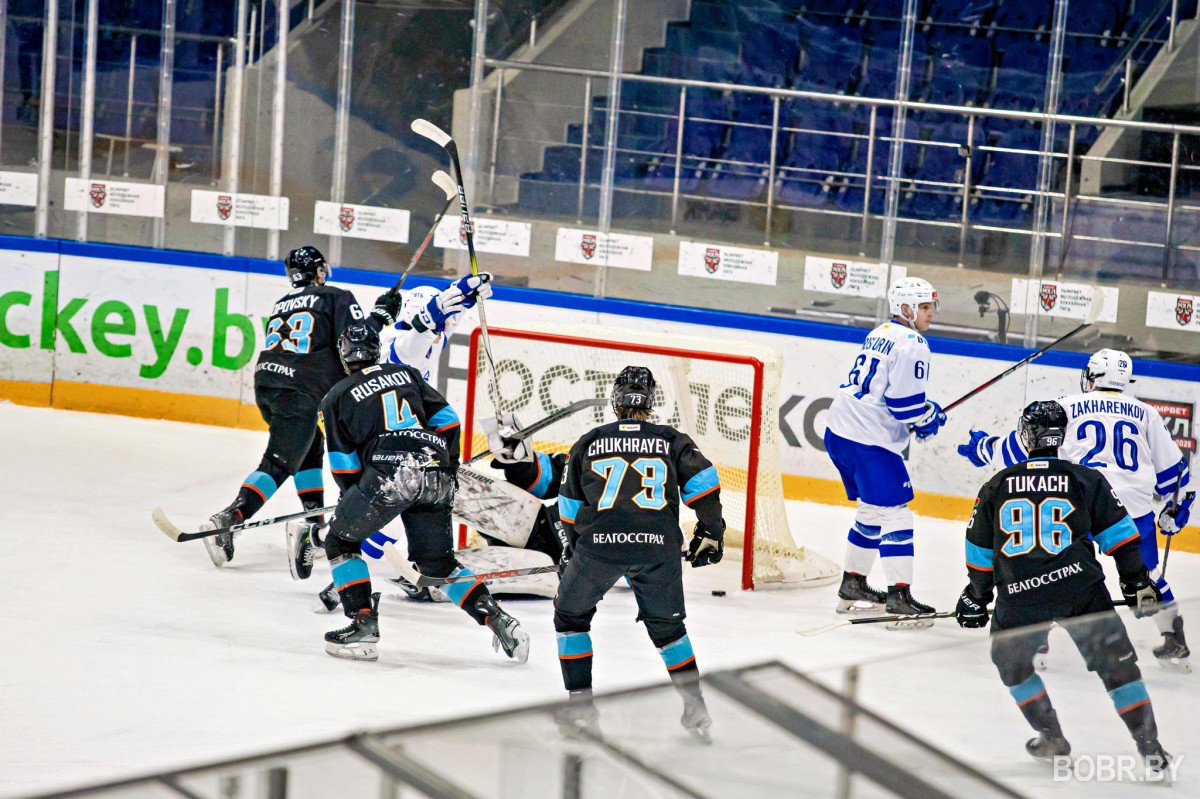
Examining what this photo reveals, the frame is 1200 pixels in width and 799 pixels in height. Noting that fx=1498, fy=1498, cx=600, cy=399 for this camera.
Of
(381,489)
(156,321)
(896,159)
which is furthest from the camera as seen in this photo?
(156,321)

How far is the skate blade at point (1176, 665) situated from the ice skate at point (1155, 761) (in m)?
0.18

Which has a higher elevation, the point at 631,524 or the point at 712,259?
the point at 712,259

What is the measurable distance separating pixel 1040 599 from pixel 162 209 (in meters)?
6.29

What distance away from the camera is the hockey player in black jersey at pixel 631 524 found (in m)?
4.05

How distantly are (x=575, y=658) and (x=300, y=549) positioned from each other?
1919 mm

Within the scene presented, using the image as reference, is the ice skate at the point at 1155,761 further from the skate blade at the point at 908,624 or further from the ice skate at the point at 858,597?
the ice skate at the point at 858,597

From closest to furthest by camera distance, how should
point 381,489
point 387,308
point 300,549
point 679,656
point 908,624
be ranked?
point 679,656 → point 381,489 → point 908,624 → point 300,549 → point 387,308

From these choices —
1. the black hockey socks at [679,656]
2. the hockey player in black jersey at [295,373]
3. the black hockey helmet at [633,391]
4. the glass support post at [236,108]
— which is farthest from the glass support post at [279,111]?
the black hockey socks at [679,656]

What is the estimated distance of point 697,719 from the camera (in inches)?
89.8

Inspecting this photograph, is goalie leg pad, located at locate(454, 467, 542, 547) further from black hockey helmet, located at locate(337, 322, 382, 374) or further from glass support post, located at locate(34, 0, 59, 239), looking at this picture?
glass support post, located at locate(34, 0, 59, 239)

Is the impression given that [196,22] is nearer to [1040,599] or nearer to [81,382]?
[81,382]

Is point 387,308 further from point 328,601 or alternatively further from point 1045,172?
point 1045,172

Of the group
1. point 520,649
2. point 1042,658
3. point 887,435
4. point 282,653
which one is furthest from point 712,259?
point 1042,658

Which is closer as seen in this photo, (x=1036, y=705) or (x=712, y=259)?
(x=1036, y=705)
